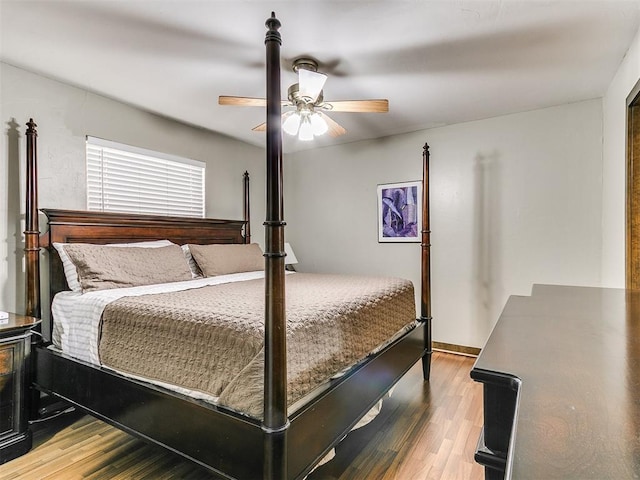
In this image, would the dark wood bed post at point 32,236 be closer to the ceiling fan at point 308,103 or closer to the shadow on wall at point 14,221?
the shadow on wall at point 14,221

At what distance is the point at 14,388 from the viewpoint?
2018 millimetres

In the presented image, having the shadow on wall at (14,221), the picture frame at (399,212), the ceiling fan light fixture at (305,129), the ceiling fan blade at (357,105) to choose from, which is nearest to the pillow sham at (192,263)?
the shadow on wall at (14,221)

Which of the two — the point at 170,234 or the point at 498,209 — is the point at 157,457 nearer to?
the point at 170,234

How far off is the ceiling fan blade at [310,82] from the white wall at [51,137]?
1.78m

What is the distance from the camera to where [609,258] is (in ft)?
9.14

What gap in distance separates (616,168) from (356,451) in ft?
8.75

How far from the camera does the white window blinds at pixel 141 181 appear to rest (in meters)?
2.89

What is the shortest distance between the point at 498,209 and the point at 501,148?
586 mm

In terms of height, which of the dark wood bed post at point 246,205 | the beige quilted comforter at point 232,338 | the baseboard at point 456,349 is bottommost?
the baseboard at point 456,349

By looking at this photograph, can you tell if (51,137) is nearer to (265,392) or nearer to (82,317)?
(82,317)

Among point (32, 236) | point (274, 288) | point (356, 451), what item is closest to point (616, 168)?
point (356, 451)

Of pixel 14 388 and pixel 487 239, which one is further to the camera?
pixel 487 239

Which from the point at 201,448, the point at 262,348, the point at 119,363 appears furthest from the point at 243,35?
the point at 201,448

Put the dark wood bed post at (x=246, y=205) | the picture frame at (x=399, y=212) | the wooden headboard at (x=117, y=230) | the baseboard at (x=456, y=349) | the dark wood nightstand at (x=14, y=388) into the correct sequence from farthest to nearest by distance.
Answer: the dark wood bed post at (x=246, y=205), the picture frame at (x=399, y=212), the baseboard at (x=456, y=349), the wooden headboard at (x=117, y=230), the dark wood nightstand at (x=14, y=388)
